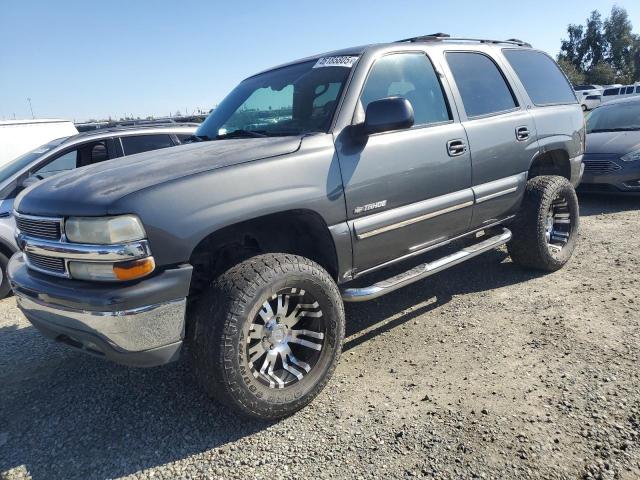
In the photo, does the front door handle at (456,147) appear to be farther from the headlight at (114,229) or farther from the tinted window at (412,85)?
the headlight at (114,229)

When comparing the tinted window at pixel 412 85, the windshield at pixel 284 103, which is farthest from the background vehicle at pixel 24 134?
the tinted window at pixel 412 85

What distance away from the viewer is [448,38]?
3963 millimetres

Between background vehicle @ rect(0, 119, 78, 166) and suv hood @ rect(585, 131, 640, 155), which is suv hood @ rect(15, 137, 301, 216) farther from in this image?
suv hood @ rect(585, 131, 640, 155)

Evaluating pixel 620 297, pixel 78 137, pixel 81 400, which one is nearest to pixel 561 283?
pixel 620 297

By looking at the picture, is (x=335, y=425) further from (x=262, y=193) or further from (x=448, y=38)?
(x=448, y=38)

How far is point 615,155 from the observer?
23.2ft

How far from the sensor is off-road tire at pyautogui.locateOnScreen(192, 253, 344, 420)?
7.85 feet

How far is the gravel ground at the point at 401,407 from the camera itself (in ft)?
7.55

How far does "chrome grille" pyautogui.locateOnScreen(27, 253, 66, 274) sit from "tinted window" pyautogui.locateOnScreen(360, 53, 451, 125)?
2030 mm

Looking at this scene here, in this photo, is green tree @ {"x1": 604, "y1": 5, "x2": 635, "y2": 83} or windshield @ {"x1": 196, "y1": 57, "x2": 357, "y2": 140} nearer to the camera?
windshield @ {"x1": 196, "y1": 57, "x2": 357, "y2": 140}

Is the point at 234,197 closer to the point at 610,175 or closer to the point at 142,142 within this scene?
the point at 142,142

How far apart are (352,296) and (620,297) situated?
238cm

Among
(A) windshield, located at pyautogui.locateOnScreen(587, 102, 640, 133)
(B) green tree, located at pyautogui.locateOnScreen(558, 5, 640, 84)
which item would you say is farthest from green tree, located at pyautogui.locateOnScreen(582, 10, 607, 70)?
(A) windshield, located at pyautogui.locateOnScreen(587, 102, 640, 133)

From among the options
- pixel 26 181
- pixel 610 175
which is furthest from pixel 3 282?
pixel 610 175
